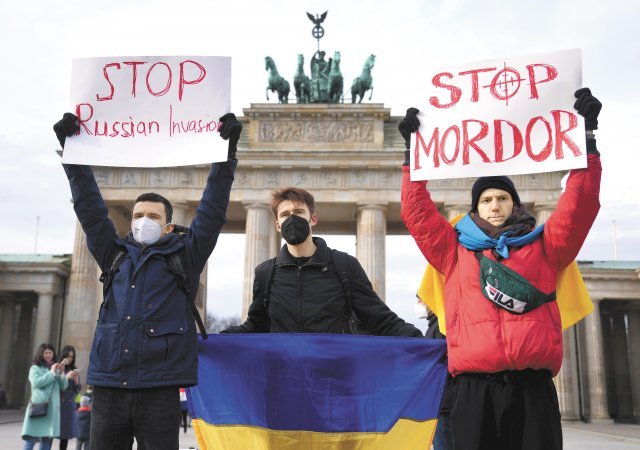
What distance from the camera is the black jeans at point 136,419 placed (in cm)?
424

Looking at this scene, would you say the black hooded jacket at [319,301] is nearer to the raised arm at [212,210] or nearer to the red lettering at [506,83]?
the raised arm at [212,210]

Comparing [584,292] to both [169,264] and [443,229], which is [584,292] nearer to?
[443,229]

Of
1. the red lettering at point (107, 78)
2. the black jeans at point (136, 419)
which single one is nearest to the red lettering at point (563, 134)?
the black jeans at point (136, 419)

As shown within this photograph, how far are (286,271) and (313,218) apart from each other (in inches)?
19.4

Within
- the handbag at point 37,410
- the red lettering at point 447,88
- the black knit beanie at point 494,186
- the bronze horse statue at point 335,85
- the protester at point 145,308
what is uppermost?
the bronze horse statue at point 335,85

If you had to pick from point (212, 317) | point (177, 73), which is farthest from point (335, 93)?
point (212, 317)

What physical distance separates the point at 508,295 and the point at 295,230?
170 cm

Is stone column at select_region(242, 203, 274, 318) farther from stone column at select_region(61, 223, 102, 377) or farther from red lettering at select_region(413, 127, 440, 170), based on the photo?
red lettering at select_region(413, 127, 440, 170)

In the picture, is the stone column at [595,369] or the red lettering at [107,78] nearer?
the red lettering at [107,78]

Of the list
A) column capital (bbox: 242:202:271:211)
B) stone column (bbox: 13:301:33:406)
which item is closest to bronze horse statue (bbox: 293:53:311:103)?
column capital (bbox: 242:202:271:211)

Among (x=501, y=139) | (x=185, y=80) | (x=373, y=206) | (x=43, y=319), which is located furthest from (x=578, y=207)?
(x=43, y=319)

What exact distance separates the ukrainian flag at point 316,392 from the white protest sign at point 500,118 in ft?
4.82

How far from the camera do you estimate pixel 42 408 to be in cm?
1050

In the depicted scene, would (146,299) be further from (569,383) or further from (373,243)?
(569,383)
